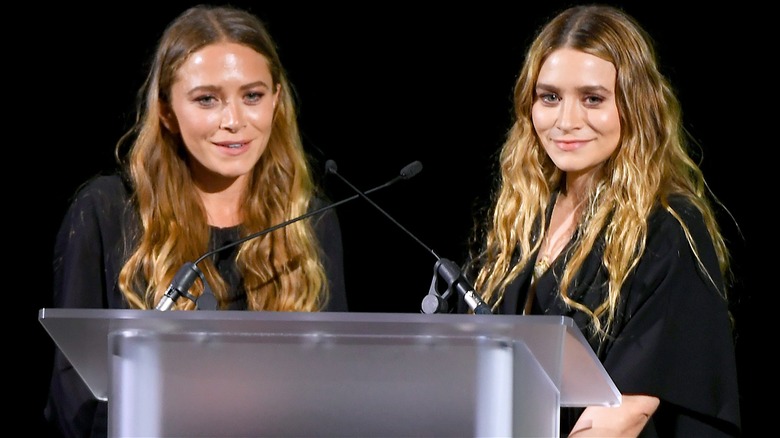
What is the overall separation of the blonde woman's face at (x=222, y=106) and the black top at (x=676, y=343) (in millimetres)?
Result: 1068

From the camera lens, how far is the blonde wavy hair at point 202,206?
3.08m

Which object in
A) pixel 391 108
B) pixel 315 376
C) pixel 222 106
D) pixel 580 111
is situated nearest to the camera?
pixel 315 376

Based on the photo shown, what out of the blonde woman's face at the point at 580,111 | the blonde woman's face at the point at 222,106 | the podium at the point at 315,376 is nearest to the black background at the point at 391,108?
the blonde woman's face at the point at 222,106

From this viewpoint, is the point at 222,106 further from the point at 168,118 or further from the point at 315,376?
the point at 315,376

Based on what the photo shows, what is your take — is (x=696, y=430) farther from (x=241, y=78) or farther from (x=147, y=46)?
(x=147, y=46)

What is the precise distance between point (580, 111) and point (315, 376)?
51.8 inches

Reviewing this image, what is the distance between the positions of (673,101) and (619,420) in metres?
0.91

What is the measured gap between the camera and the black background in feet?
11.9

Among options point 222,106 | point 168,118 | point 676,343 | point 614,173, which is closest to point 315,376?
point 676,343

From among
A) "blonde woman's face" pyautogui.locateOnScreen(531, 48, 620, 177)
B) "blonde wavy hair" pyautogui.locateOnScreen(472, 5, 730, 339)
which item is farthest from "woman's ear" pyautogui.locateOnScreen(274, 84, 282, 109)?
"blonde woman's face" pyautogui.locateOnScreen(531, 48, 620, 177)

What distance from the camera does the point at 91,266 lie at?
9.93 ft

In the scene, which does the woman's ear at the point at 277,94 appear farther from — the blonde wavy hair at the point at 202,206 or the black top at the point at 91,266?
the black top at the point at 91,266

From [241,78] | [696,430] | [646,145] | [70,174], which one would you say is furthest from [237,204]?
[696,430]

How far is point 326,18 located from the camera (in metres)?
3.84
